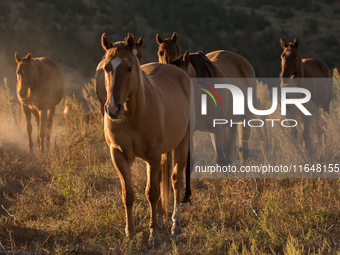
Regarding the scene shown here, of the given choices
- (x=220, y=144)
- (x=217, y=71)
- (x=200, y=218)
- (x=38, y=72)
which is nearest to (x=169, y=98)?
(x=200, y=218)

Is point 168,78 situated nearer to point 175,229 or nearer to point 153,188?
point 153,188

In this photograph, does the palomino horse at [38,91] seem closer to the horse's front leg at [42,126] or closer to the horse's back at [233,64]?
the horse's front leg at [42,126]

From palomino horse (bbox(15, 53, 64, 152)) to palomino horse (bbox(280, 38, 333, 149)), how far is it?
16.4ft

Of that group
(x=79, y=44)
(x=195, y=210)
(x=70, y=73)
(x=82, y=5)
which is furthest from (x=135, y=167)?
(x=82, y=5)

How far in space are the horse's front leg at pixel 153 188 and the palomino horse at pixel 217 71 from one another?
4.10 feet

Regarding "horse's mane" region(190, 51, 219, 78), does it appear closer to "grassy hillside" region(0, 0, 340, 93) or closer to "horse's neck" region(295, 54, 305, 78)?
"horse's neck" region(295, 54, 305, 78)

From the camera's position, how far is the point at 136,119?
3.19 meters

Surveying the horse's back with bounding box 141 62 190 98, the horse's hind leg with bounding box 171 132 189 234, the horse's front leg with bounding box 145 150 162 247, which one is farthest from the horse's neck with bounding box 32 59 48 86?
the horse's front leg with bounding box 145 150 162 247

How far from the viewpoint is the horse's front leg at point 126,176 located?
330 centimetres

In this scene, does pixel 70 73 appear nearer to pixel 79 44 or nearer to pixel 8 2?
pixel 79 44

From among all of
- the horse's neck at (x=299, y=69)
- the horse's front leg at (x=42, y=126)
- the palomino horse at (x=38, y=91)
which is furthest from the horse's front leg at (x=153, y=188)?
the horse's front leg at (x=42, y=126)

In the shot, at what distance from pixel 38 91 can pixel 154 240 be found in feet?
18.3

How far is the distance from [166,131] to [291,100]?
3650mm

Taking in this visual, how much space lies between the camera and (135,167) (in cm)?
577
